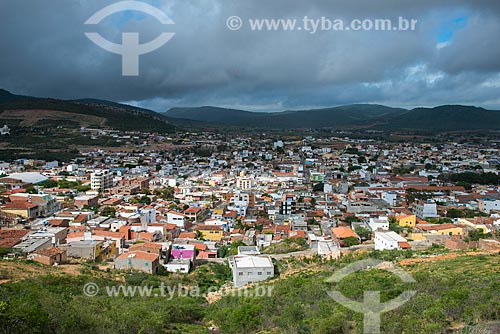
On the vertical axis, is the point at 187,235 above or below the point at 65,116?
below

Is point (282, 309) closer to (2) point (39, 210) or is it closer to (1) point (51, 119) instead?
(2) point (39, 210)

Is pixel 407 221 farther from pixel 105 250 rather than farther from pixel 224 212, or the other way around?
pixel 105 250

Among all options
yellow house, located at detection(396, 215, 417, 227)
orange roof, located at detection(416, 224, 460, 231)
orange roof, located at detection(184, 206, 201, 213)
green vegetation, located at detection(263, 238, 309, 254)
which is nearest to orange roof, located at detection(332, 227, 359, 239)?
green vegetation, located at detection(263, 238, 309, 254)

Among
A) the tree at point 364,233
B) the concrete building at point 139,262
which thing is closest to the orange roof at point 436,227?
the tree at point 364,233

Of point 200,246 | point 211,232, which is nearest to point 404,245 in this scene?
point 200,246

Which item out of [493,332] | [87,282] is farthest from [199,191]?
[493,332]
